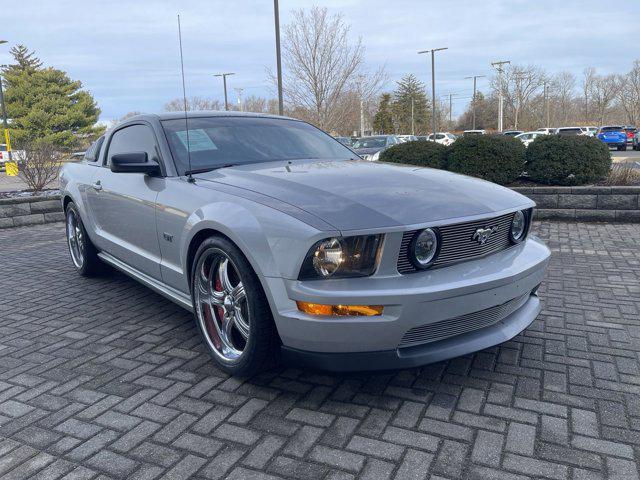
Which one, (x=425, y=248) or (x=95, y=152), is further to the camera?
(x=95, y=152)

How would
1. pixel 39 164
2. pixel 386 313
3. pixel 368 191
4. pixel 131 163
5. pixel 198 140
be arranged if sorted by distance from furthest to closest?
pixel 39 164 < pixel 198 140 < pixel 131 163 < pixel 368 191 < pixel 386 313

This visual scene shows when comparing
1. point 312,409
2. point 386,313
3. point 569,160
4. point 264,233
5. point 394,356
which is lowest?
point 312,409

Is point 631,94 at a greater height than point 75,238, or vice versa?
point 631,94

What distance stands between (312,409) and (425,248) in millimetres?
995

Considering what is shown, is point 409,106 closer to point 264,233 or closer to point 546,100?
point 546,100

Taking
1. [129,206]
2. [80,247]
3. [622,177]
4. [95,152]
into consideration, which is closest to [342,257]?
[129,206]

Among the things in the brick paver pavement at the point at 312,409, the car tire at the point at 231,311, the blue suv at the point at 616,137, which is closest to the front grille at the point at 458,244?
the brick paver pavement at the point at 312,409

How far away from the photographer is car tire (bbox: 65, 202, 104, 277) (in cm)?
523

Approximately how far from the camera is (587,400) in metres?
2.73

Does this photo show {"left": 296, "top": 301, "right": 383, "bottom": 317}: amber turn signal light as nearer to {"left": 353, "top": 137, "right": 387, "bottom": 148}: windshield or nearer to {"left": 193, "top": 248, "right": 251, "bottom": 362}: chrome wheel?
{"left": 193, "top": 248, "right": 251, "bottom": 362}: chrome wheel

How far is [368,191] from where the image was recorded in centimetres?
289

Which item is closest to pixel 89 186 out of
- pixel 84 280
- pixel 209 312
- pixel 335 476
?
pixel 84 280

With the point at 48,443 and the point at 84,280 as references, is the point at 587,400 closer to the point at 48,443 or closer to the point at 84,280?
the point at 48,443

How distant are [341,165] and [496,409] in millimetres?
1863
